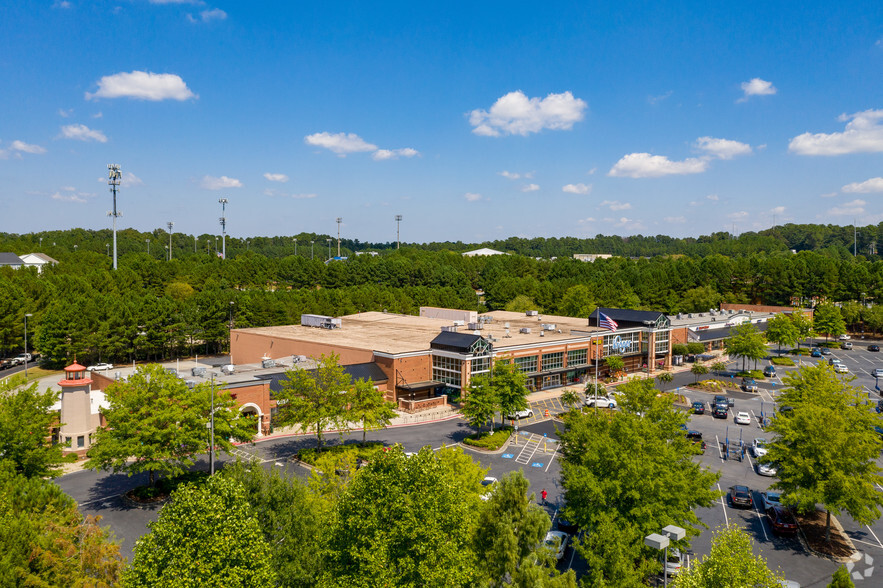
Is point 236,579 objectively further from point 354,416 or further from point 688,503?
point 354,416

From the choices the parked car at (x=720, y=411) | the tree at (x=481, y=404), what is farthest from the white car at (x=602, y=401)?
the tree at (x=481, y=404)

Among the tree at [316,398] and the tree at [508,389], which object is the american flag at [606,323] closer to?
the tree at [508,389]

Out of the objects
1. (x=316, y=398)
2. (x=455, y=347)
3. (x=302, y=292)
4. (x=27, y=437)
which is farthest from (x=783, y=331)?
(x=27, y=437)

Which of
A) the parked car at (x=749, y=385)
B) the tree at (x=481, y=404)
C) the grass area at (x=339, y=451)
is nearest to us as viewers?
the grass area at (x=339, y=451)

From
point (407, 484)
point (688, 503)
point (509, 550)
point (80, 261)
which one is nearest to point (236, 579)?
point (407, 484)

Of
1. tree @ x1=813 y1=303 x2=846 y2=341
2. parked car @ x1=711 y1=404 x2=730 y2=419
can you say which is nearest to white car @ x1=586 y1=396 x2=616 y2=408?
parked car @ x1=711 y1=404 x2=730 y2=419

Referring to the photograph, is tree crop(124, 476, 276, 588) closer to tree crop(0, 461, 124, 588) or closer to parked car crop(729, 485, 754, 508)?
tree crop(0, 461, 124, 588)
